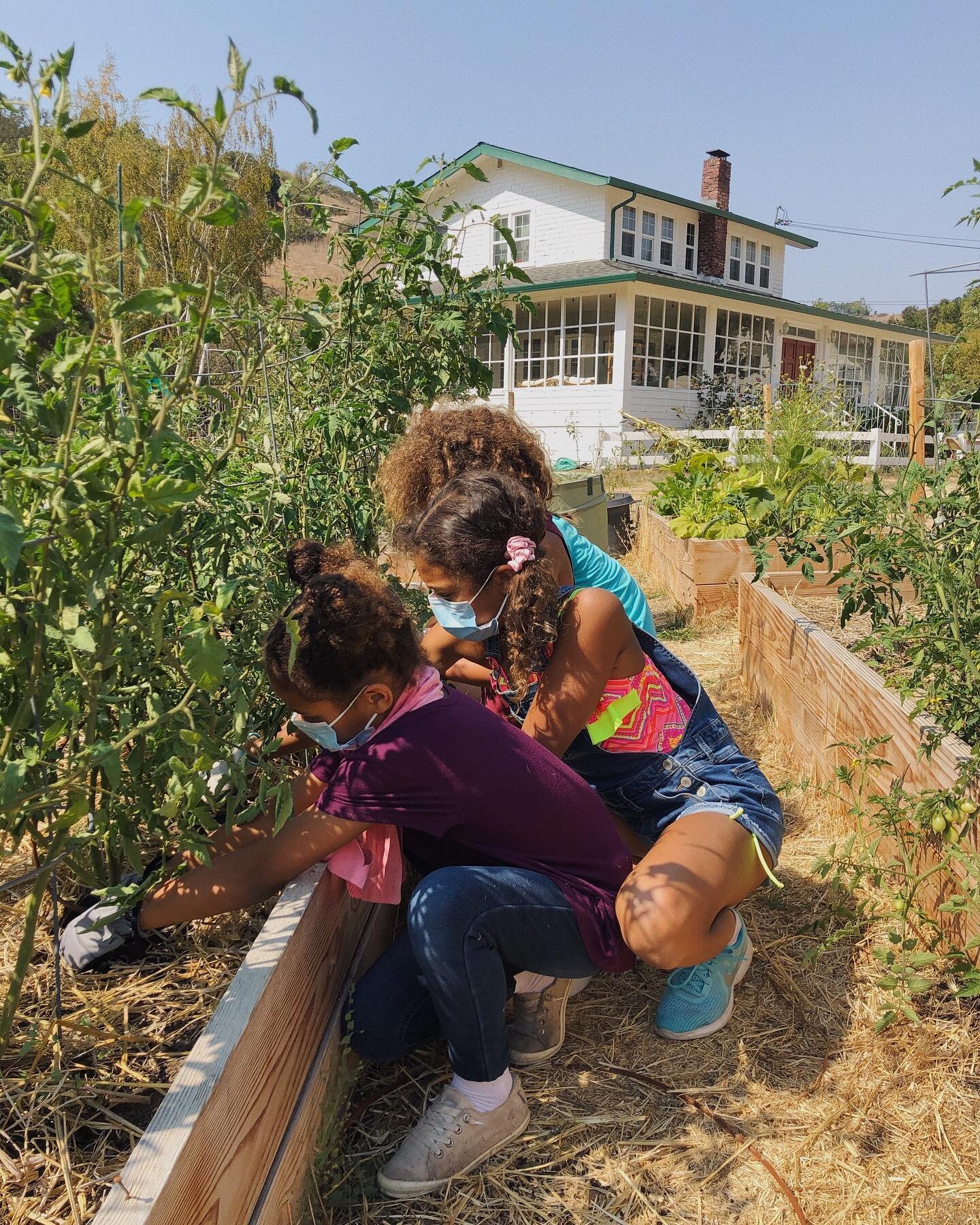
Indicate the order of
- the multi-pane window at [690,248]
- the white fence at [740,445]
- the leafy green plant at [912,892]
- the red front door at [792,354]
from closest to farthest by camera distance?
the leafy green plant at [912,892] → the white fence at [740,445] → the multi-pane window at [690,248] → the red front door at [792,354]

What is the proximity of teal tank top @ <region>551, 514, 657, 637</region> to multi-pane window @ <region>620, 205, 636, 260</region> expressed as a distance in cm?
1898

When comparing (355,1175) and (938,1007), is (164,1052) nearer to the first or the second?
(355,1175)

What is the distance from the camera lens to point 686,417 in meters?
20.2

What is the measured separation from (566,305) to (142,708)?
19616mm

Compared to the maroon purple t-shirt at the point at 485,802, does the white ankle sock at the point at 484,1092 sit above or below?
below

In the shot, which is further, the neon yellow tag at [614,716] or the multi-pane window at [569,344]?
the multi-pane window at [569,344]

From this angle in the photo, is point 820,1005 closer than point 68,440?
No

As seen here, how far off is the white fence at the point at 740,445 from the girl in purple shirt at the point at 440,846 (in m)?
4.74

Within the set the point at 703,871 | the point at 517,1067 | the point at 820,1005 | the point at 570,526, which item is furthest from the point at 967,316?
the point at 517,1067

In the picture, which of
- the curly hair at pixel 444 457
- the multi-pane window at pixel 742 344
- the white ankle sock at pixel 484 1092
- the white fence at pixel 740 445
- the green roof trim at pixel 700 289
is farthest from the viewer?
the multi-pane window at pixel 742 344

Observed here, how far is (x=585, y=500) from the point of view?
20.8 ft

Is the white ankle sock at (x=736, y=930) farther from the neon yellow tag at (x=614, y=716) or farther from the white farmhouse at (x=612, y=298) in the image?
the white farmhouse at (x=612, y=298)

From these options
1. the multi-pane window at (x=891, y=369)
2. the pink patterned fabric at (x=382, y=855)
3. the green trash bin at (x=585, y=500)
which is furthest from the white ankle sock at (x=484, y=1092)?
the multi-pane window at (x=891, y=369)

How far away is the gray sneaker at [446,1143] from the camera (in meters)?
1.70
